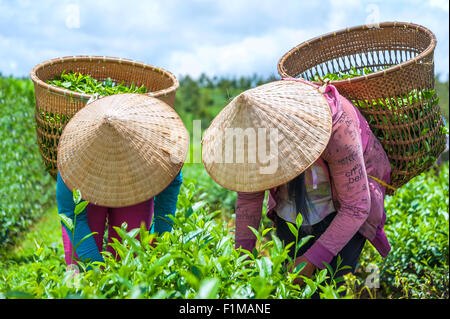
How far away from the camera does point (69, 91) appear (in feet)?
7.69

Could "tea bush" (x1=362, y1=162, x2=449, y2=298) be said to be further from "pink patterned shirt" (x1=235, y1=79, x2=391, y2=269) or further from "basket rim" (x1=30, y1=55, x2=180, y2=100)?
"basket rim" (x1=30, y1=55, x2=180, y2=100)

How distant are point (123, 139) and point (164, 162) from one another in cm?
18

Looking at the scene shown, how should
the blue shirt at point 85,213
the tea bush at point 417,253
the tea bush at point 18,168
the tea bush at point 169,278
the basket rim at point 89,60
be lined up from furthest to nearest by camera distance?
the tea bush at point 18,168, the tea bush at point 417,253, the basket rim at point 89,60, the blue shirt at point 85,213, the tea bush at point 169,278

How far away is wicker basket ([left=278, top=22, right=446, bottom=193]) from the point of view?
2250mm

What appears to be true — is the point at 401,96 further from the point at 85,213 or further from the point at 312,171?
the point at 85,213

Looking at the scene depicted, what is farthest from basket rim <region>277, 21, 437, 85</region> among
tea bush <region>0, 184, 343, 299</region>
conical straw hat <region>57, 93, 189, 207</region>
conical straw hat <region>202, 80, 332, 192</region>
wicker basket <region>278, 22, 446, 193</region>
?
tea bush <region>0, 184, 343, 299</region>

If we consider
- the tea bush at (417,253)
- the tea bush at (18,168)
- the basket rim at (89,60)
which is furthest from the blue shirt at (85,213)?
the tea bush at (18,168)

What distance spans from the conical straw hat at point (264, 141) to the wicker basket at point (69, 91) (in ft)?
1.94

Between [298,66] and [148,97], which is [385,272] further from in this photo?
[148,97]

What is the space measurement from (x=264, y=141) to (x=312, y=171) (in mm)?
420

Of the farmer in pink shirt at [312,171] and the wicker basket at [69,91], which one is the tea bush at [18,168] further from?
the farmer in pink shirt at [312,171]

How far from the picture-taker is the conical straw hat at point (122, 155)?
1845mm

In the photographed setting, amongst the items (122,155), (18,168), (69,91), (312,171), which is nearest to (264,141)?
(312,171)
